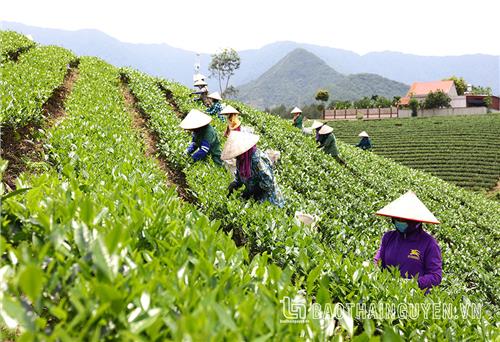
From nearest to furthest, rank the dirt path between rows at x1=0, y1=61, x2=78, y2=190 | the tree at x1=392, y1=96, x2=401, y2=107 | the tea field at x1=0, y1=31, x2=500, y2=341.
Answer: the tea field at x1=0, y1=31, x2=500, y2=341 → the dirt path between rows at x1=0, y1=61, x2=78, y2=190 → the tree at x1=392, y1=96, x2=401, y2=107

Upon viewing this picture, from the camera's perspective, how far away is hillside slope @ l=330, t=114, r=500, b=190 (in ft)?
100

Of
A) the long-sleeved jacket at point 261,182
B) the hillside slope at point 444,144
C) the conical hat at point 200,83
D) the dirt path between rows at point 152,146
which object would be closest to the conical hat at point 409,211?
the long-sleeved jacket at point 261,182

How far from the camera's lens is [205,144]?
7609mm

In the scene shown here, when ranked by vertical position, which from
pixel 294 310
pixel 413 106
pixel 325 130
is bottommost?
Result: pixel 413 106

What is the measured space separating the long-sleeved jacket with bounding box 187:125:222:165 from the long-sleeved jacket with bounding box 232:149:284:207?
1.70 m

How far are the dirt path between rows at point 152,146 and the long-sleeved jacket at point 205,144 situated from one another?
59cm

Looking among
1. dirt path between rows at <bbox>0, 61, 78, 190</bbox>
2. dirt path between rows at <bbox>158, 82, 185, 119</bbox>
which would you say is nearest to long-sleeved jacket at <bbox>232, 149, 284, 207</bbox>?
dirt path between rows at <bbox>0, 61, 78, 190</bbox>

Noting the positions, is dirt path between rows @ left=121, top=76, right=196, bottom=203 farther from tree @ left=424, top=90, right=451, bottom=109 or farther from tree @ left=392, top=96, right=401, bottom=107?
tree @ left=392, top=96, right=401, bottom=107

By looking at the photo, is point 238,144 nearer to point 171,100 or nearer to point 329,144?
point 329,144

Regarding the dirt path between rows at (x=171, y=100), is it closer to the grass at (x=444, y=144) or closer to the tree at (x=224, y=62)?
the grass at (x=444, y=144)

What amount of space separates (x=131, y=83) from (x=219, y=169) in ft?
35.3

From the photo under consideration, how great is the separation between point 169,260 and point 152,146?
7.96 metres

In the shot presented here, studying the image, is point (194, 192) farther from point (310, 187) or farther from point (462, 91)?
point (462, 91)

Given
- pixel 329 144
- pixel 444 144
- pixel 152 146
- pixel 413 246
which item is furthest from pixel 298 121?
pixel 444 144
